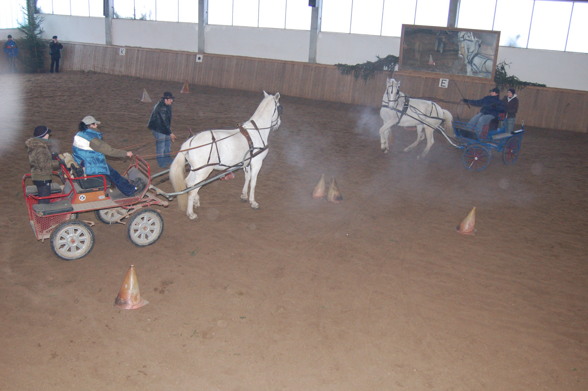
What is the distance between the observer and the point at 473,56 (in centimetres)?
1952

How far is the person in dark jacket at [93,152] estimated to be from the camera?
Result: 6535 millimetres

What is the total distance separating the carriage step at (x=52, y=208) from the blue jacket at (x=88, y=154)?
0.54 metres

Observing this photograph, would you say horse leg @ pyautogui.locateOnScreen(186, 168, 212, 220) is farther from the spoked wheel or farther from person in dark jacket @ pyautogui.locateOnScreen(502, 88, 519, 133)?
person in dark jacket @ pyautogui.locateOnScreen(502, 88, 519, 133)

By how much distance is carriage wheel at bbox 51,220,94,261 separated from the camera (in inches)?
258

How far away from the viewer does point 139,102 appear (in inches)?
766

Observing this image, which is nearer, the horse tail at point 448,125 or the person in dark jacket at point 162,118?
the person in dark jacket at point 162,118

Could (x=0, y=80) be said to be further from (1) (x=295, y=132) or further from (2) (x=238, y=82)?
(1) (x=295, y=132)

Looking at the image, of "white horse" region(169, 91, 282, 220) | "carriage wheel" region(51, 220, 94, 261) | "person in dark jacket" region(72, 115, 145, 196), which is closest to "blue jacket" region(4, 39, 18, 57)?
"white horse" region(169, 91, 282, 220)

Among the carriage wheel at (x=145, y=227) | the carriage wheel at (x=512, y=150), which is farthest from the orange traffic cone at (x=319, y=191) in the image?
the carriage wheel at (x=512, y=150)

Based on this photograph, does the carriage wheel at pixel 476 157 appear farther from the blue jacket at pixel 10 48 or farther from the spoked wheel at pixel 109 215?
the blue jacket at pixel 10 48

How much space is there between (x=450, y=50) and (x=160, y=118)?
14.1 metres

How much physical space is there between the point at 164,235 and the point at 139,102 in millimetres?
13095

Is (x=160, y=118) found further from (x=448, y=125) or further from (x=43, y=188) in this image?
(x=448, y=125)

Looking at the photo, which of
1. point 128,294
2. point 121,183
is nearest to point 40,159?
point 121,183
